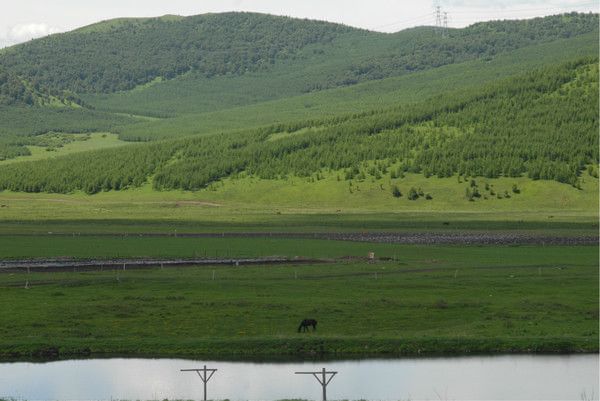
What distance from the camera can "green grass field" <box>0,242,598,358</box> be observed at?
57.2 meters

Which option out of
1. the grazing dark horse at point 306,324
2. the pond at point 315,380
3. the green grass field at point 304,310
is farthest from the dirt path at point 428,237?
the pond at point 315,380

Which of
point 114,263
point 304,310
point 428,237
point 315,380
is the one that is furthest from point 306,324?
point 428,237

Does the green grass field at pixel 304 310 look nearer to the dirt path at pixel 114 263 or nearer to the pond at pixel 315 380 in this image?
the pond at pixel 315 380

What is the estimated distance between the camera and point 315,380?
51500 mm

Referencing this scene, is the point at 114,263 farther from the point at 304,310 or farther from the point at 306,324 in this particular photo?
the point at 306,324

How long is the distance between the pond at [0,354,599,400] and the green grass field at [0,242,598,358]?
2216 millimetres

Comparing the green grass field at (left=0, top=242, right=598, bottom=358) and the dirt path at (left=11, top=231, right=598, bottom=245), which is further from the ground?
the green grass field at (left=0, top=242, right=598, bottom=358)

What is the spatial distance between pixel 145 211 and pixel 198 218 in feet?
78.7

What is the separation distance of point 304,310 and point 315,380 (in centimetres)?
1658

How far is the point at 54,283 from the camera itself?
81938 mm

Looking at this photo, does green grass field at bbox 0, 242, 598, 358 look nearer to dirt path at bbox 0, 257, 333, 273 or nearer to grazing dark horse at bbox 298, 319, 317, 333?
grazing dark horse at bbox 298, 319, 317, 333

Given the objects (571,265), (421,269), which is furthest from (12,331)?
(571,265)

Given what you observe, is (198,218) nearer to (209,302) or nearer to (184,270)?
→ (184,270)

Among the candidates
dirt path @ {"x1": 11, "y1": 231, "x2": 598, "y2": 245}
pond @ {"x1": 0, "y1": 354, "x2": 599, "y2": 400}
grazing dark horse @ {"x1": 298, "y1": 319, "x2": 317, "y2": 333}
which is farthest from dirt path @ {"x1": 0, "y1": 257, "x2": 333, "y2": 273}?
pond @ {"x1": 0, "y1": 354, "x2": 599, "y2": 400}
